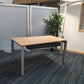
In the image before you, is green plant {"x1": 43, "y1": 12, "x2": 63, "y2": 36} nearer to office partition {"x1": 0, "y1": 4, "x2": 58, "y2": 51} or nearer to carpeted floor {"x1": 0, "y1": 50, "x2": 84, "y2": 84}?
office partition {"x1": 0, "y1": 4, "x2": 58, "y2": 51}

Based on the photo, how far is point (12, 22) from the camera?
322cm

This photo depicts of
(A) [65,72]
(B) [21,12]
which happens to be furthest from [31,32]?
(A) [65,72]

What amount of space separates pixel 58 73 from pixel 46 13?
92.5 inches

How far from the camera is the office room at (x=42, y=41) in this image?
2041 millimetres

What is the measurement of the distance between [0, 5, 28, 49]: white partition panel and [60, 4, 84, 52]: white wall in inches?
62.3

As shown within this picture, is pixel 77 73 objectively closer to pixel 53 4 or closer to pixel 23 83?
pixel 23 83

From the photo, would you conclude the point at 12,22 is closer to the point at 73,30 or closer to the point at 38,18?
the point at 38,18

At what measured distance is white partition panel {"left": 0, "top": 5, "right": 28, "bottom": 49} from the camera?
3082 mm

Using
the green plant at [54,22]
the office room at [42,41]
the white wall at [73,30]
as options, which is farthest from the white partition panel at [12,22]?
the white wall at [73,30]

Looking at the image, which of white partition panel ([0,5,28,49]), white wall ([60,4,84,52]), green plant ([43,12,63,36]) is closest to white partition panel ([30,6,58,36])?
white partition panel ([0,5,28,49])

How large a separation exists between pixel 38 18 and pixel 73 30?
144 centimetres

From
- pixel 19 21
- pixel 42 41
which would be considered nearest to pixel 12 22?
pixel 19 21

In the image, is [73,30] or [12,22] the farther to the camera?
[73,30]

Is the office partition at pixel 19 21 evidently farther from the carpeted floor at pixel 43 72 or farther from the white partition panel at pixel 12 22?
the carpeted floor at pixel 43 72
